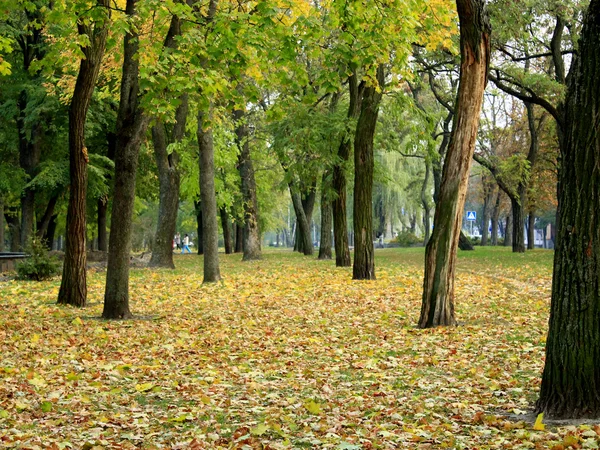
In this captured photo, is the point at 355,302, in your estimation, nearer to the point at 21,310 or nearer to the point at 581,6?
the point at 21,310

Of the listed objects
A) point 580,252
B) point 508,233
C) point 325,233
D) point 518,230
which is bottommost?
point 580,252

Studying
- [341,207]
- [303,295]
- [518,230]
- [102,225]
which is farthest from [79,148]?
[518,230]

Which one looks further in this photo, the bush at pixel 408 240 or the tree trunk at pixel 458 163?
the bush at pixel 408 240

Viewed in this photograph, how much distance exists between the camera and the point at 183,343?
1126 cm

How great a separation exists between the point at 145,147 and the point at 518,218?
20.2 metres

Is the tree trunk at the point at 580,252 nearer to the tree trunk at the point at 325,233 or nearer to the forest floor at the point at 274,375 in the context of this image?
the forest floor at the point at 274,375

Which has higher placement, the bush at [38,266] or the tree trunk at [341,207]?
the tree trunk at [341,207]

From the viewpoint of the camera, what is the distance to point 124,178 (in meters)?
13.2

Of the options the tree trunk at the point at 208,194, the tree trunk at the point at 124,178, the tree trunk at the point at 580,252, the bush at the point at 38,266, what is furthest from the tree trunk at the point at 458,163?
the bush at the point at 38,266

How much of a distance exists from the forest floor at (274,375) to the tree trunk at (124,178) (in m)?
0.56

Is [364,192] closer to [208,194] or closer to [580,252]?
[208,194]

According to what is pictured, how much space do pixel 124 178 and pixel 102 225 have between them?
86.6 ft

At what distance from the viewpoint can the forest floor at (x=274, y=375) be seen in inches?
244

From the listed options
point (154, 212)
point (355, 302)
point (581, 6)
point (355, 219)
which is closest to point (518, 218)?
point (581, 6)
